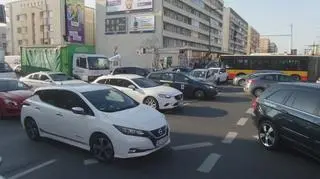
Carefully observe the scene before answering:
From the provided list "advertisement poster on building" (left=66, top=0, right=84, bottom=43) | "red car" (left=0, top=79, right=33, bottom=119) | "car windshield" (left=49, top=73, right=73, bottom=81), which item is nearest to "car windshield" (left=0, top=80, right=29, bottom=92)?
"red car" (left=0, top=79, right=33, bottom=119)

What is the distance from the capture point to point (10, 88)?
43.5 feet

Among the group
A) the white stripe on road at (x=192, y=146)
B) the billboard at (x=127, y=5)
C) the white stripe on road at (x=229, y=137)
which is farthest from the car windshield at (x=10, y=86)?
the billboard at (x=127, y=5)

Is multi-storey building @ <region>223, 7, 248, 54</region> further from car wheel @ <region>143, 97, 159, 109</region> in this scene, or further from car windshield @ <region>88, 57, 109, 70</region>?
car wheel @ <region>143, 97, 159, 109</region>

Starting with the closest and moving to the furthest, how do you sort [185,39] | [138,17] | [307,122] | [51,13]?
[307,122] → [138,17] → [51,13] → [185,39]

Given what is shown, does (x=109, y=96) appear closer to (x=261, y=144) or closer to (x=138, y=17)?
(x=261, y=144)

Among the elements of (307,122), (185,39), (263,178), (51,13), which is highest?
(51,13)

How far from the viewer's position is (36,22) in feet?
254

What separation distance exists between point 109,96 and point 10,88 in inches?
258

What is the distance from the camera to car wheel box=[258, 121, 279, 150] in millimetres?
8007

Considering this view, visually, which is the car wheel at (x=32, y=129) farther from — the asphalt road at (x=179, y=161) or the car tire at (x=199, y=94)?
the car tire at (x=199, y=94)

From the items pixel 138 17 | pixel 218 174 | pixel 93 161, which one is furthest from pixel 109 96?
pixel 138 17

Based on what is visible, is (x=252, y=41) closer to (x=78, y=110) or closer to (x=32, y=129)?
(x=32, y=129)

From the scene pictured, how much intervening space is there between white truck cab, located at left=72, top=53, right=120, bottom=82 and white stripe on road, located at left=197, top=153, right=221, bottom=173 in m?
20.1

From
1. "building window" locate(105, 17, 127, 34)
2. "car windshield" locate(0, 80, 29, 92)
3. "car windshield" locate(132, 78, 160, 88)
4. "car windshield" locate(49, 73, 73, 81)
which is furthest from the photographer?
"building window" locate(105, 17, 127, 34)
